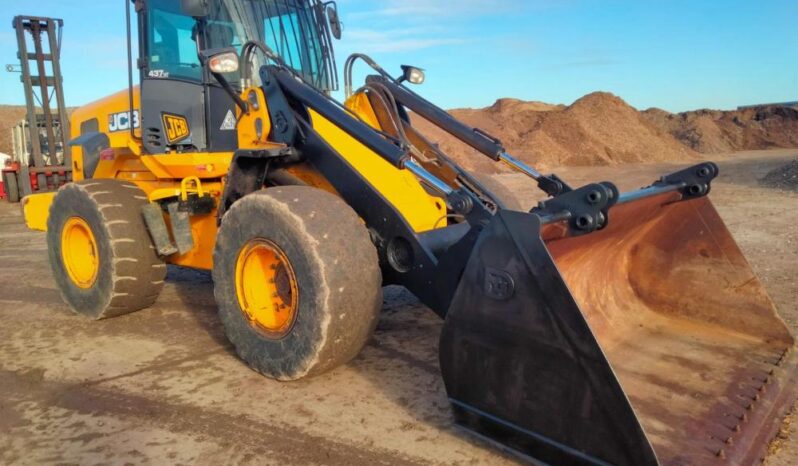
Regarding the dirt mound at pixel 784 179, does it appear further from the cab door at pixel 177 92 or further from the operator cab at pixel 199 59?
the cab door at pixel 177 92

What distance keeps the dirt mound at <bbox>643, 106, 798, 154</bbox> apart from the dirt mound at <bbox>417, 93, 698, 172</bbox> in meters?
8.15

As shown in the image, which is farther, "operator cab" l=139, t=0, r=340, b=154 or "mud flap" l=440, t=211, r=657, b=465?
"operator cab" l=139, t=0, r=340, b=154

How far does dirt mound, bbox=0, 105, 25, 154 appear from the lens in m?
34.3

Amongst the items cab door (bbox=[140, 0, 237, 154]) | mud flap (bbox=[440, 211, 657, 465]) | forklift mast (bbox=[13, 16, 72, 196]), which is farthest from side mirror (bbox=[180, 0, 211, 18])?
forklift mast (bbox=[13, 16, 72, 196])

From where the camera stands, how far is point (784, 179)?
605 inches

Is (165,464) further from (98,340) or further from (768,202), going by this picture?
(768,202)

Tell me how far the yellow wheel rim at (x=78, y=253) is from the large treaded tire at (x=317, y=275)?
2245mm

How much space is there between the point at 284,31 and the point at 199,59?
2.68ft

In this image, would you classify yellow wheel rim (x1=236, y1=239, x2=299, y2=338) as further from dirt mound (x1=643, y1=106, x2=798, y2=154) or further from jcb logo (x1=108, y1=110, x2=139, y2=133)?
dirt mound (x1=643, y1=106, x2=798, y2=154)

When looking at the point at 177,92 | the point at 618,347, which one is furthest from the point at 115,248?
the point at 618,347

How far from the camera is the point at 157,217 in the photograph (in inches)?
195

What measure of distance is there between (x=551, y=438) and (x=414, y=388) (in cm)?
120

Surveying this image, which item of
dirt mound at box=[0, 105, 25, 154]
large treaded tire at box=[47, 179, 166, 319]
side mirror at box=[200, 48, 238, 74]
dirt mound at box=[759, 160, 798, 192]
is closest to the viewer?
side mirror at box=[200, 48, 238, 74]

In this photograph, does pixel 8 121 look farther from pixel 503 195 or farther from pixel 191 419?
pixel 191 419
